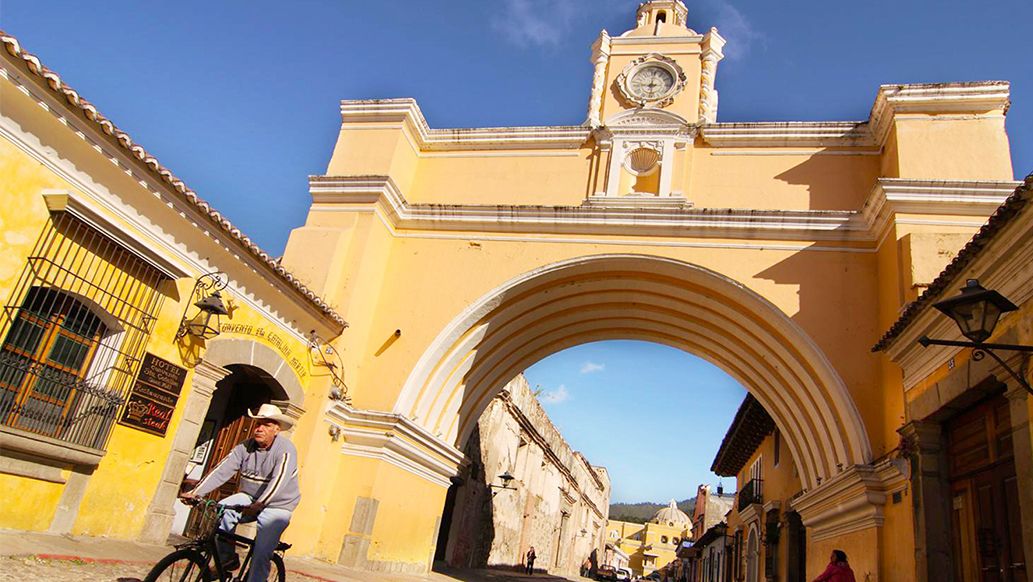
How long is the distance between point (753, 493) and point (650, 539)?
145 feet

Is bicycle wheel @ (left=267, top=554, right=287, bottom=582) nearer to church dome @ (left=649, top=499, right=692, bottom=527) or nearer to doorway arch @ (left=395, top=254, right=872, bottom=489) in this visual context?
doorway arch @ (left=395, top=254, right=872, bottom=489)

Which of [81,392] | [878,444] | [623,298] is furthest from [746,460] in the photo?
[81,392]

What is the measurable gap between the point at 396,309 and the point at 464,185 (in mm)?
2299

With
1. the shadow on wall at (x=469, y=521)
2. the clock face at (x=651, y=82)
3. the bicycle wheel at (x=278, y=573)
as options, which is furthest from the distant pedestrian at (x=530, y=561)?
the bicycle wheel at (x=278, y=573)

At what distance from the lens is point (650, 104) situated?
1088 cm

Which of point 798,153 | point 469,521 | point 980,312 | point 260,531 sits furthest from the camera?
point 469,521

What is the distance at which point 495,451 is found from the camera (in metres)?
16.8

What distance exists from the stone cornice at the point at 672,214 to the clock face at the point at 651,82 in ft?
7.18

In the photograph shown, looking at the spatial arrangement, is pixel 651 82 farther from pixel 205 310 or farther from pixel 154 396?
pixel 154 396

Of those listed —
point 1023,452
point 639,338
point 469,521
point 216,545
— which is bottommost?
point 216,545

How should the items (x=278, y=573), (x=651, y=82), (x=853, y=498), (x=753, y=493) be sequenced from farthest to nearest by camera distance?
(x=753, y=493) → (x=651, y=82) → (x=853, y=498) → (x=278, y=573)

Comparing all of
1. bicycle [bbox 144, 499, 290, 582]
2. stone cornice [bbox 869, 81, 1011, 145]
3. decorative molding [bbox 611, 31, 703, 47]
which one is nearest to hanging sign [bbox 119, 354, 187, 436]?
bicycle [bbox 144, 499, 290, 582]

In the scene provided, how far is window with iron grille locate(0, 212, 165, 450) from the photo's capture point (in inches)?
213

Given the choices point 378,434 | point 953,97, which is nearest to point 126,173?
point 378,434
